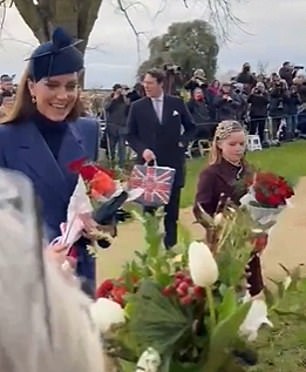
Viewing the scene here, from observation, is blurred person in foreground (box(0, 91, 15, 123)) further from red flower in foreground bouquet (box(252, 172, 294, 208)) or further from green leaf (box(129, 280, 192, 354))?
green leaf (box(129, 280, 192, 354))

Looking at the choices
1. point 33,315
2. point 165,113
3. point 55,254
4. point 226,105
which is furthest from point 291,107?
point 33,315

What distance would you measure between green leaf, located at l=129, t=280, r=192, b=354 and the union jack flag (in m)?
1.91

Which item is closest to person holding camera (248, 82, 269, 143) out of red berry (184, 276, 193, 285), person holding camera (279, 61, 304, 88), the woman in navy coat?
person holding camera (279, 61, 304, 88)

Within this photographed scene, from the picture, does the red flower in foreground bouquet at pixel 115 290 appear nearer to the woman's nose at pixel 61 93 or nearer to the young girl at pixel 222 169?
the woman's nose at pixel 61 93

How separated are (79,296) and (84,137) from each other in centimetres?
344

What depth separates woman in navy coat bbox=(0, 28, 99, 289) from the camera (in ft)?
14.7

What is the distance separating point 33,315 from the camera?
1.11 meters

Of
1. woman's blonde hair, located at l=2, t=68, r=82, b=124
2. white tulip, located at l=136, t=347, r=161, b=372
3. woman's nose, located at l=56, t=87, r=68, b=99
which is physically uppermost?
woman's nose, located at l=56, t=87, r=68, b=99

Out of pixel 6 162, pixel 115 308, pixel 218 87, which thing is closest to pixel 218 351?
pixel 115 308

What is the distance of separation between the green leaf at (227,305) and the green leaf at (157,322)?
0.31ft

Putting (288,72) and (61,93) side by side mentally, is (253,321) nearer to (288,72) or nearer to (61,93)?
(61,93)

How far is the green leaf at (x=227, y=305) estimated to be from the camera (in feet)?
9.82

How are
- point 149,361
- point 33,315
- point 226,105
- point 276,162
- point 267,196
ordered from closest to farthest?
point 33,315 < point 149,361 < point 267,196 < point 276,162 < point 226,105

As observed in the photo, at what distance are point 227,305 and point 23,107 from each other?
6.06 ft
